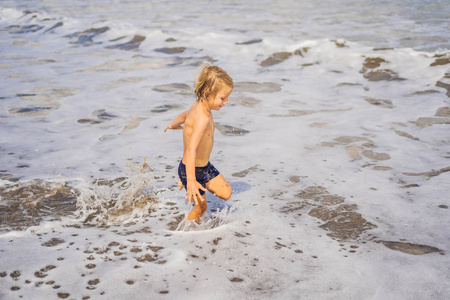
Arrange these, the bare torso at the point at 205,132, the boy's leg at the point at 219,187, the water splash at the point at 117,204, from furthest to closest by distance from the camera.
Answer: the water splash at the point at 117,204, the boy's leg at the point at 219,187, the bare torso at the point at 205,132

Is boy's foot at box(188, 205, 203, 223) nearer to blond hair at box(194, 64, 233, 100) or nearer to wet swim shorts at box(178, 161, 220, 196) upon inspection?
wet swim shorts at box(178, 161, 220, 196)

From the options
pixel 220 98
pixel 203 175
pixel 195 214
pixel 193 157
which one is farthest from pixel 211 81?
pixel 195 214

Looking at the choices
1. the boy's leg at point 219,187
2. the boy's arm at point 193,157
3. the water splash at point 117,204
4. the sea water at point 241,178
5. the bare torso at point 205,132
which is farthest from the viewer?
the water splash at point 117,204

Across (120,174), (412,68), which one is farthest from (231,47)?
(120,174)

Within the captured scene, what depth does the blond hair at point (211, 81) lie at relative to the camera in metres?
2.87

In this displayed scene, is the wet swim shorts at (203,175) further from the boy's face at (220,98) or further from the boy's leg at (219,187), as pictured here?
the boy's face at (220,98)

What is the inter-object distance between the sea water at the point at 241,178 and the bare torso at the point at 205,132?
488 mm

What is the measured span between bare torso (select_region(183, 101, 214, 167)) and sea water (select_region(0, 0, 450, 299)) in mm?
488

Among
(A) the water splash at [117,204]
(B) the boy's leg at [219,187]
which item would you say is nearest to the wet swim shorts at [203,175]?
(B) the boy's leg at [219,187]

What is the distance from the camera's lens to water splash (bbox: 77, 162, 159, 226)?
331cm

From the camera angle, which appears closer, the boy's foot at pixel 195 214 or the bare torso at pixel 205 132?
the bare torso at pixel 205 132

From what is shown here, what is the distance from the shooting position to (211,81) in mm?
2895

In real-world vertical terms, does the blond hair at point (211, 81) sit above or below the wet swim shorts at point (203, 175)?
above

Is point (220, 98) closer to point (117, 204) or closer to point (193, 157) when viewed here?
point (193, 157)
